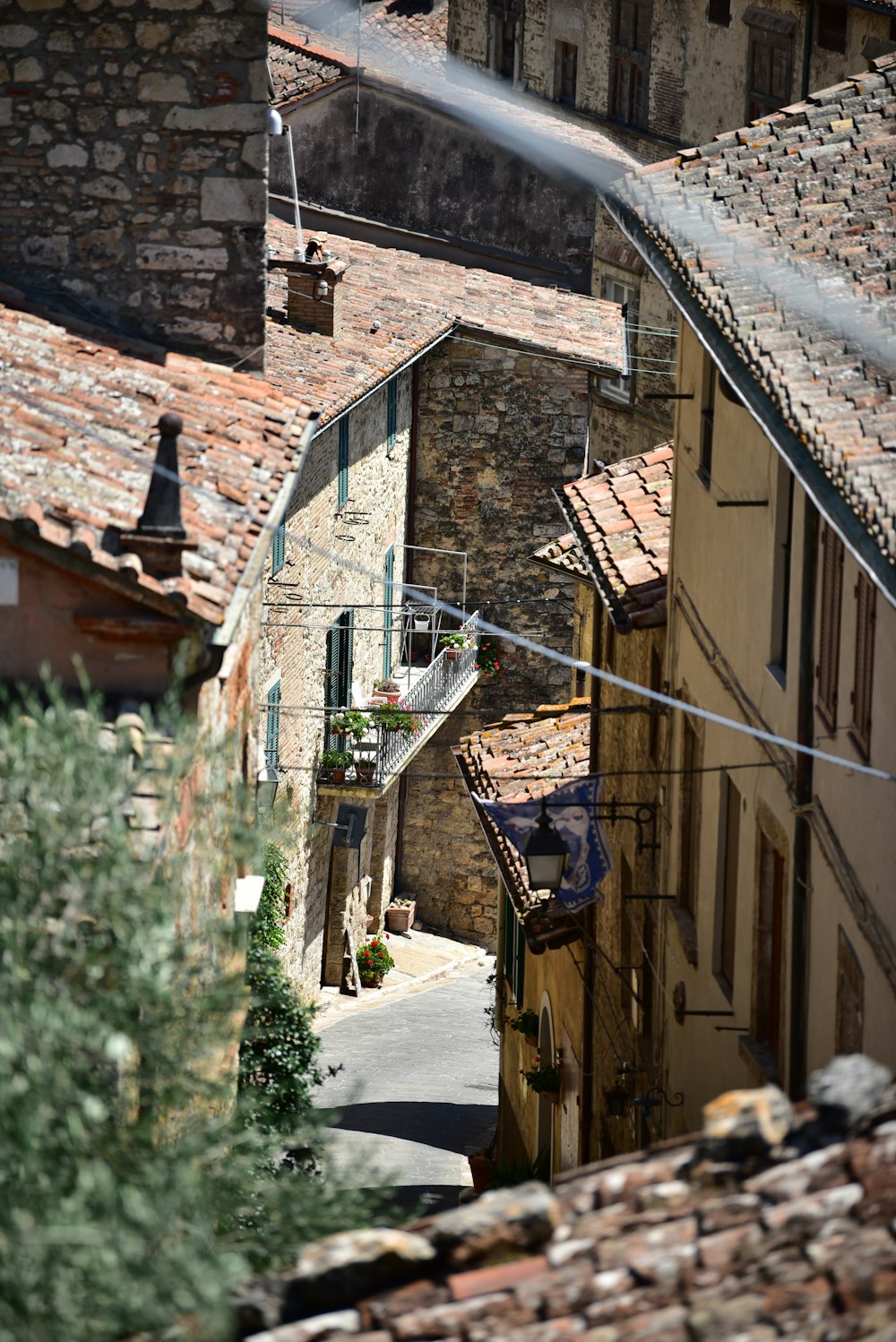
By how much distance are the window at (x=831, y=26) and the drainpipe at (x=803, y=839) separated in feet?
56.1

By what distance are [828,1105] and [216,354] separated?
26.7 feet

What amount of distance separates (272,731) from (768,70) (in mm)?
11090

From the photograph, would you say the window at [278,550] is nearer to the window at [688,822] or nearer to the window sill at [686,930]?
the window at [688,822]

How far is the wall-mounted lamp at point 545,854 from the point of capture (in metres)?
12.3

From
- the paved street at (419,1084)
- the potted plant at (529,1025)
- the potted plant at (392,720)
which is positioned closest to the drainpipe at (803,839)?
the potted plant at (529,1025)

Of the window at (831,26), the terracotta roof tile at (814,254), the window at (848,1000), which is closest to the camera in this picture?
the terracotta roof tile at (814,254)

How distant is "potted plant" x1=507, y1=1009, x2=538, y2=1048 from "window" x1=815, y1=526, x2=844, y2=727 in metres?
10.2

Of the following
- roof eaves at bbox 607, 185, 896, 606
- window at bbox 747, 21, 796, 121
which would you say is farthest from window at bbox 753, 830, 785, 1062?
window at bbox 747, 21, 796, 121

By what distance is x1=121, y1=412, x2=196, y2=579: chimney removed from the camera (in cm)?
845

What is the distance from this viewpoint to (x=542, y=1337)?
4.87 meters

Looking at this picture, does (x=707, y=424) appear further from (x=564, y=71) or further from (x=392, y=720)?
(x=564, y=71)

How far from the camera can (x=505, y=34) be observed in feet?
107

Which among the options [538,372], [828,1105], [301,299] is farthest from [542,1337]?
[538,372]

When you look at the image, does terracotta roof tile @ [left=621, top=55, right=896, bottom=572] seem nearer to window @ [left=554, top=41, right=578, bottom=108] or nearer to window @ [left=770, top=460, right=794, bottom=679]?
window @ [left=770, top=460, right=794, bottom=679]
